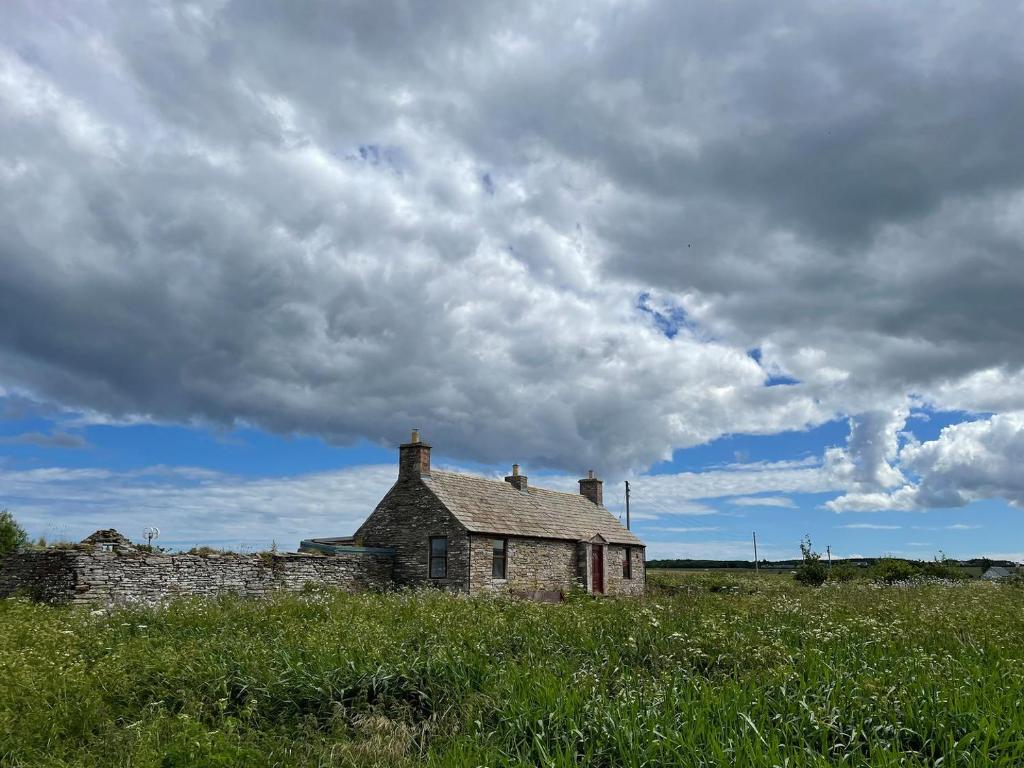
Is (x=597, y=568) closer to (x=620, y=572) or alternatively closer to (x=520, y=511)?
(x=620, y=572)

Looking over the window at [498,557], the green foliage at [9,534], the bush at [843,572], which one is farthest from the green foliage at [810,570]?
the green foliage at [9,534]

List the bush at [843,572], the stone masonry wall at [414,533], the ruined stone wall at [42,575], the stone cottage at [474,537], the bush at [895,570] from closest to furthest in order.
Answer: the ruined stone wall at [42,575]
the stone masonry wall at [414,533]
the stone cottage at [474,537]
the bush at [843,572]
the bush at [895,570]

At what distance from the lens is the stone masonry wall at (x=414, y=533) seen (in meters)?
26.8

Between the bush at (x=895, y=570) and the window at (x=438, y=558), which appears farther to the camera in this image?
the bush at (x=895, y=570)

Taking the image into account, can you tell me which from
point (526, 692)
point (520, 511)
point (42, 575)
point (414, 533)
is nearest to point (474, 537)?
point (414, 533)

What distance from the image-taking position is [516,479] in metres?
34.9

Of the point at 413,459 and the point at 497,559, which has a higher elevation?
the point at 413,459

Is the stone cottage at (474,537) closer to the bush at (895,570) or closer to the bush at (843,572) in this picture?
the bush at (843,572)

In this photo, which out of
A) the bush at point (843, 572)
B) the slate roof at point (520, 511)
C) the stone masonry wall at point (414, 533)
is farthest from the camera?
the bush at point (843, 572)

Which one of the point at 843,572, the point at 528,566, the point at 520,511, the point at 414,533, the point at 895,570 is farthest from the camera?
the point at 895,570

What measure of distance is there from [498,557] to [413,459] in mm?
5193

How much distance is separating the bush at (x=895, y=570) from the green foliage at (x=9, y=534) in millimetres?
40198

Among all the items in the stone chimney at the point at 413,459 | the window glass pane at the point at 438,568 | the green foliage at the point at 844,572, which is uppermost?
the stone chimney at the point at 413,459

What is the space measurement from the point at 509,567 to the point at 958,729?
23.0m
